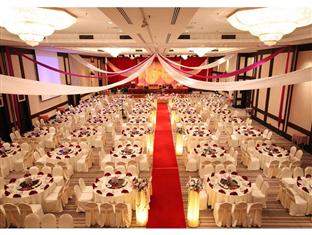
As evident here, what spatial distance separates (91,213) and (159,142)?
6.55 meters

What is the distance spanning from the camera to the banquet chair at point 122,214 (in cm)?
Answer: 607

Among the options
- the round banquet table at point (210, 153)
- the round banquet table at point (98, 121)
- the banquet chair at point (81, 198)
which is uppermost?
the round banquet table at point (98, 121)

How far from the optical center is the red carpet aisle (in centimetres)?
646

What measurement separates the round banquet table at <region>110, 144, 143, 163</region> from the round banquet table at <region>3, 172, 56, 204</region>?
2.36m

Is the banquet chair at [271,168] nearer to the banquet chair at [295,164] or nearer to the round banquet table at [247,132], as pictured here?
the banquet chair at [295,164]

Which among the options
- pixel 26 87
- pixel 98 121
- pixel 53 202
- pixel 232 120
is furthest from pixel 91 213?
pixel 232 120

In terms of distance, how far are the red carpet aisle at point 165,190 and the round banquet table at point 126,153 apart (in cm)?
99

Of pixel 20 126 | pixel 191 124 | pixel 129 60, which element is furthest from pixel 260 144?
pixel 129 60

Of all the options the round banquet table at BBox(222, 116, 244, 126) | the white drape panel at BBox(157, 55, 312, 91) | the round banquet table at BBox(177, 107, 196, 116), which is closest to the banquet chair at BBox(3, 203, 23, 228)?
the white drape panel at BBox(157, 55, 312, 91)

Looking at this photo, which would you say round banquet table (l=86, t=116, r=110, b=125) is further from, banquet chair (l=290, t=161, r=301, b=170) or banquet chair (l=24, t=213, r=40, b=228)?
banquet chair (l=290, t=161, r=301, b=170)

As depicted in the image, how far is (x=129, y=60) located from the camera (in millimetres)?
30703

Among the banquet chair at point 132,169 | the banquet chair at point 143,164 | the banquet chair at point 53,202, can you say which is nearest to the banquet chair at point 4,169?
the banquet chair at point 53,202

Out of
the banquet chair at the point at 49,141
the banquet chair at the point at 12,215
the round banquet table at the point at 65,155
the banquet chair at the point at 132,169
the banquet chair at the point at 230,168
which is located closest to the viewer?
the banquet chair at the point at 12,215

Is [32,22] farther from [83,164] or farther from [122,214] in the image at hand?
[83,164]
